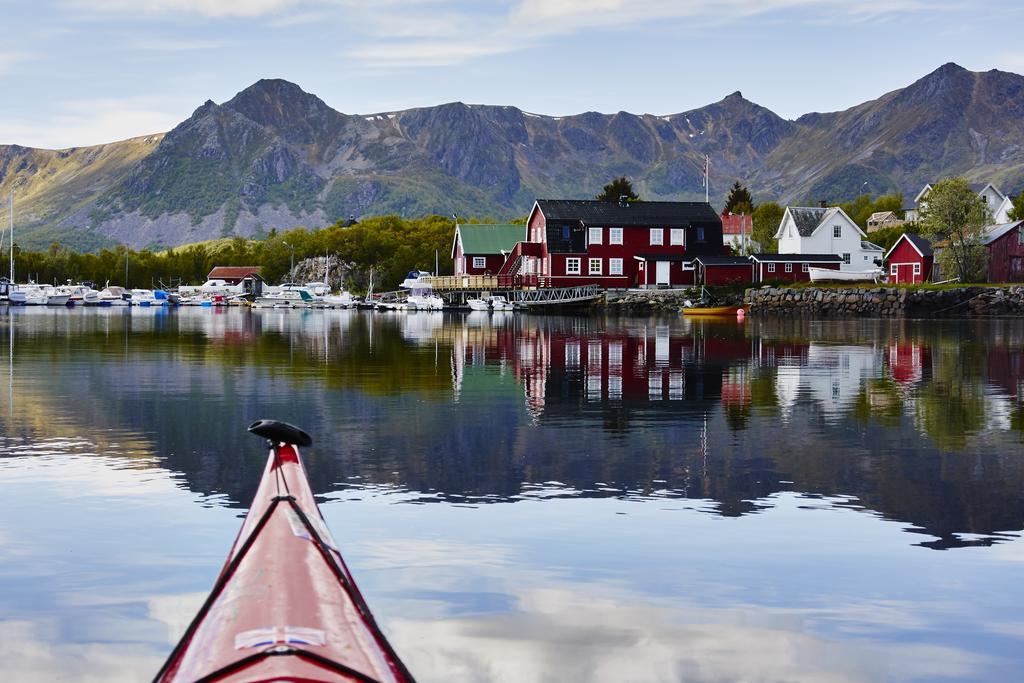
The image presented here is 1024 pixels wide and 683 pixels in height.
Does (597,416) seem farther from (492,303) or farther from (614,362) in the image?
(492,303)

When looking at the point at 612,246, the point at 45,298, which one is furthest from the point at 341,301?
the point at 612,246

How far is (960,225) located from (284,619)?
104 m

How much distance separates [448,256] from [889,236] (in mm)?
72683

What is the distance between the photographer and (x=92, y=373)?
37062 millimetres

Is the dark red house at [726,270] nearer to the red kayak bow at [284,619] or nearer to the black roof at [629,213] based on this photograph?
the black roof at [629,213]

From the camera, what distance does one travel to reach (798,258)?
11381 centimetres

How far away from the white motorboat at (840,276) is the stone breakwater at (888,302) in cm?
923

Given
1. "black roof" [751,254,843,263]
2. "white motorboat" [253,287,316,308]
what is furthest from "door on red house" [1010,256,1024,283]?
"white motorboat" [253,287,316,308]

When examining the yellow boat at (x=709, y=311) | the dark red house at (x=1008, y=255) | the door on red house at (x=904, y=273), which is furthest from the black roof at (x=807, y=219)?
the yellow boat at (x=709, y=311)

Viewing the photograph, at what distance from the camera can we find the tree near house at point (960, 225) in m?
101

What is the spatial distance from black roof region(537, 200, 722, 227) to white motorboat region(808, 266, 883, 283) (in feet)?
35.2

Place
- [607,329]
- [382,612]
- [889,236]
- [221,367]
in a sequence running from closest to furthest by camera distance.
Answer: [382,612], [221,367], [607,329], [889,236]

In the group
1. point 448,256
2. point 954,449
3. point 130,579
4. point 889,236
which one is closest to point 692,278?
point 889,236

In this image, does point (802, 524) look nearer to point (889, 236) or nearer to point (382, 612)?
point (382, 612)
